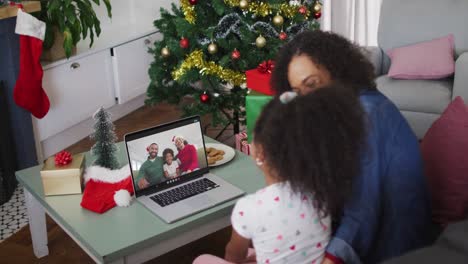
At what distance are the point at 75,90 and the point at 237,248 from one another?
7.75 feet

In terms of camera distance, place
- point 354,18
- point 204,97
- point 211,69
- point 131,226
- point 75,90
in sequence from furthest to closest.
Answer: point 354,18
point 75,90
point 204,97
point 211,69
point 131,226

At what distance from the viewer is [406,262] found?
3.11ft

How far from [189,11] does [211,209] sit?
1.60 meters

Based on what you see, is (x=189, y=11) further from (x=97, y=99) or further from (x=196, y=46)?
(x=97, y=99)

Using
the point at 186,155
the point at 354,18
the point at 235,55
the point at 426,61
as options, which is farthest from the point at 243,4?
the point at 354,18

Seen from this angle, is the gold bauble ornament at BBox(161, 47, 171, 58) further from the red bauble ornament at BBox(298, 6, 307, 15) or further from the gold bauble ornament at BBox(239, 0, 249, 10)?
the red bauble ornament at BBox(298, 6, 307, 15)

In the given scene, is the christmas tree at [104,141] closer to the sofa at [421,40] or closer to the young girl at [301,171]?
the young girl at [301,171]

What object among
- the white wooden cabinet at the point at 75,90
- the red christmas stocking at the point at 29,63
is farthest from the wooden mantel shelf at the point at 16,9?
the white wooden cabinet at the point at 75,90

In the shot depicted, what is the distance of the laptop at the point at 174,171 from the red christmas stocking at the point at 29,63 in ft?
4.48

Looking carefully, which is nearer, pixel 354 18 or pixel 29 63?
pixel 29 63

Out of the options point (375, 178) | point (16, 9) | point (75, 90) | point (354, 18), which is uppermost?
point (16, 9)

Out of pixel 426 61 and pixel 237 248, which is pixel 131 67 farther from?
pixel 237 248

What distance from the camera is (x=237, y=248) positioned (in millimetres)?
1477

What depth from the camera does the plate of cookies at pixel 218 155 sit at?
2.07 metres
